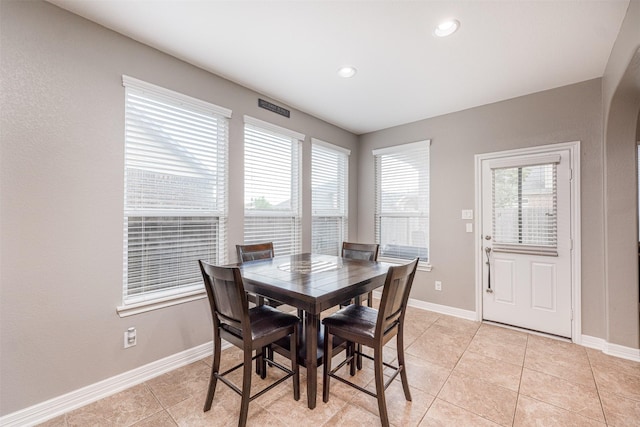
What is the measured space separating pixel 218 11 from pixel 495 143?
3.22 m

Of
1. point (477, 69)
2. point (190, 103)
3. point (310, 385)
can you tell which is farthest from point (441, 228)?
point (190, 103)

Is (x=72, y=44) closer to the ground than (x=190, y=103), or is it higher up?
higher up

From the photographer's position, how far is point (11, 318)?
1.65 metres

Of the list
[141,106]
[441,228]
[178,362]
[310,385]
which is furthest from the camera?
[441,228]

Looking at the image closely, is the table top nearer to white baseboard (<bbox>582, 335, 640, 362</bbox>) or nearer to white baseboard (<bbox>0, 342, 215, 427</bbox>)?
white baseboard (<bbox>0, 342, 215, 427</bbox>)

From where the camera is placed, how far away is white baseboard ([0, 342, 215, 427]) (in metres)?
1.68

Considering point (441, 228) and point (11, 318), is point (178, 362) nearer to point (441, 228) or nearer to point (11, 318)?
point (11, 318)

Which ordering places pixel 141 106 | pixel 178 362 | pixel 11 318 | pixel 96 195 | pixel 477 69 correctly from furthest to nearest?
pixel 477 69 → pixel 178 362 → pixel 141 106 → pixel 96 195 → pixel 11 318

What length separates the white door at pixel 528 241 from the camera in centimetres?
290

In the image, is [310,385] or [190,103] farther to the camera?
[190,103]

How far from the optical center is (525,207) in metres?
3.11

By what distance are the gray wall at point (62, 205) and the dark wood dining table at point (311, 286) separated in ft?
3.41

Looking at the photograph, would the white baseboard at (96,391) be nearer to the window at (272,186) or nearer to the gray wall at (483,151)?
the window at (272,186)

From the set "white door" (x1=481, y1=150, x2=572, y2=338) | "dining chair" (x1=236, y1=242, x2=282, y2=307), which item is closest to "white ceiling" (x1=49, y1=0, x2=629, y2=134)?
"white door" (x1=481, y1=150, x2=572, y2=338)
